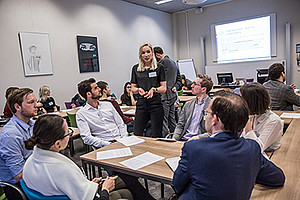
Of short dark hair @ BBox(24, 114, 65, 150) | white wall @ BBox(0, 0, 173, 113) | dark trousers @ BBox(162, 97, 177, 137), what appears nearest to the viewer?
short dark hair @ BBox(24, 114, 65, 150)

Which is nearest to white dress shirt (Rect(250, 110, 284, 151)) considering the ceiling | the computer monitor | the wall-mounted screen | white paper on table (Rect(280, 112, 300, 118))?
white paper on table (Rect(280, 112, 300, 118))

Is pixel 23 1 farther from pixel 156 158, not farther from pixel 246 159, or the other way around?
pixel 246 159

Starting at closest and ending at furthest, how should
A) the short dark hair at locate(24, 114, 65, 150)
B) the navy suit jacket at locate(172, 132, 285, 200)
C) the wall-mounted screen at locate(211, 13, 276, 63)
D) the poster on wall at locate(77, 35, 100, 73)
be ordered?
the navy suit jacket at locate(172, 132, 285, 200) < the short dark hair at locate(24, 114, 65, 150) < the poster on wall at locate(77, 35, 100, 73) < the wall-mounted screen at locate(211, 13, 276, 63)

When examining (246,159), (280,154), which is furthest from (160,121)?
(246,159)

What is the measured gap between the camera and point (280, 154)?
1823mm

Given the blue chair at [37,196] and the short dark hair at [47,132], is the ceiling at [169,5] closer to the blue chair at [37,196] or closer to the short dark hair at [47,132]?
the short dark hair at [47,132]

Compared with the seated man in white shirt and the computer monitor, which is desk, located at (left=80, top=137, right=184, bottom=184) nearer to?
the seated man in white shirt

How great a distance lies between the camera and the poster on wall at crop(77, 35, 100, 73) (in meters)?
6.12

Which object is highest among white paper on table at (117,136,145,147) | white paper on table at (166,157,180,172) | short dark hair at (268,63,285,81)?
short dark hair at (268,63,285,81)

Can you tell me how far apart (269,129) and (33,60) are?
5.03 metres

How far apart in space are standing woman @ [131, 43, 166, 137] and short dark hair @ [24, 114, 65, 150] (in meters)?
1.64

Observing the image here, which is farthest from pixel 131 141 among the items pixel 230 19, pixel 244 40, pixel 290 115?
pixel 230 19

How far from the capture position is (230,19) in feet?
27.9

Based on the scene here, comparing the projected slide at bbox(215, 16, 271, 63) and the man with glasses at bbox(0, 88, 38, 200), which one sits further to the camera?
the projected slide at bbox(215, 16, 271, 63)
